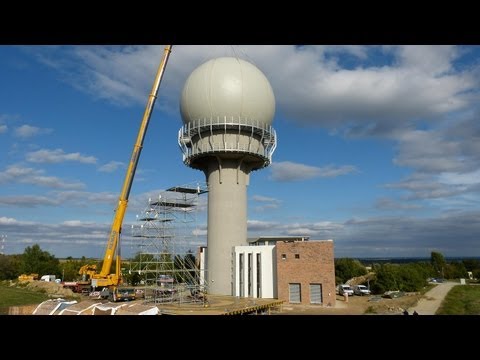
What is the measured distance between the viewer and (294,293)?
30719mm

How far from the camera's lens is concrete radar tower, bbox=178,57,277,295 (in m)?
32.5

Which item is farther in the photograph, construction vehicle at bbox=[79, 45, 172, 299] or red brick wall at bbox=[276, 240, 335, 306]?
construction vehicle at bbox=[79, 45, 172, 299]

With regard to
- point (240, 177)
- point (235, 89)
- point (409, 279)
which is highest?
point (235, 89)

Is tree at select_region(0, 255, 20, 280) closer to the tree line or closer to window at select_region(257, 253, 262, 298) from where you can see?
window at select_region(257, 253, 262, 298)

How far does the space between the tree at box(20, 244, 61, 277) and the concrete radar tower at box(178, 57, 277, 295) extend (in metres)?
44.7

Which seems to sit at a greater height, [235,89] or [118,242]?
[235,89]

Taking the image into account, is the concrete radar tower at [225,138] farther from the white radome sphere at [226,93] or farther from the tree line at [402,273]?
the tree line at [402,273]

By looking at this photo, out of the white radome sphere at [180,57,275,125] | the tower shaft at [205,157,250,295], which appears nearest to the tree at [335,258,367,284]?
the tower shaft at [205,157,250,295]
